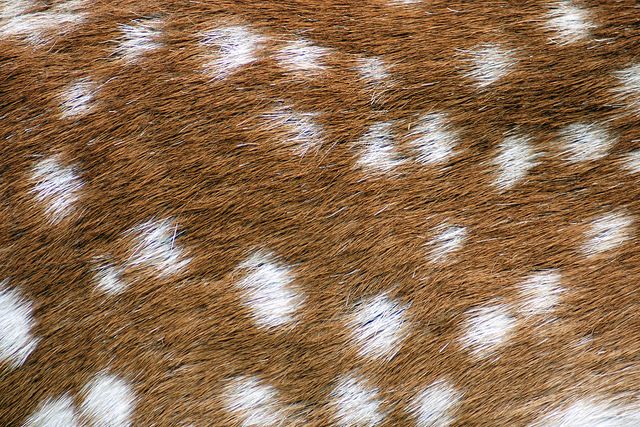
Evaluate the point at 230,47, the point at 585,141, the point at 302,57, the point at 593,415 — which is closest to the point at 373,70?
the point at 302,57

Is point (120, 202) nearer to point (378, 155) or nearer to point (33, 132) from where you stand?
point (33, 132)

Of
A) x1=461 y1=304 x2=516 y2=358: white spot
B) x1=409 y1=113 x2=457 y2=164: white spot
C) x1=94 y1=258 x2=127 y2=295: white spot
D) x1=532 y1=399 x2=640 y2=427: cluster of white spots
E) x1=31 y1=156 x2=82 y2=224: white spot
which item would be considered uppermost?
x1=31 y1=156 x2=82 y2=224: white spot

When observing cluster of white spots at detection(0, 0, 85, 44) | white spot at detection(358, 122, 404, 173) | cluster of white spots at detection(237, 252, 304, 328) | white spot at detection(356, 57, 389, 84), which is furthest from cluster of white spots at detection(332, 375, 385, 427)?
cluster of white spots at detection(0, 0, 85, 44)

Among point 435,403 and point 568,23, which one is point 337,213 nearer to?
point 435,403

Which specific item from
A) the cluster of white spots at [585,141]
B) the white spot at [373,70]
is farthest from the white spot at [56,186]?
the cluster of white spots at [585,141]

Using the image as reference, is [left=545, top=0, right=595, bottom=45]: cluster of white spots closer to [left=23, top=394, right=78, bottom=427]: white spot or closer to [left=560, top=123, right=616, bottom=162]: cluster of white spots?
[left=560, top=123, right=616, bottom=162]: cluster of white spots
